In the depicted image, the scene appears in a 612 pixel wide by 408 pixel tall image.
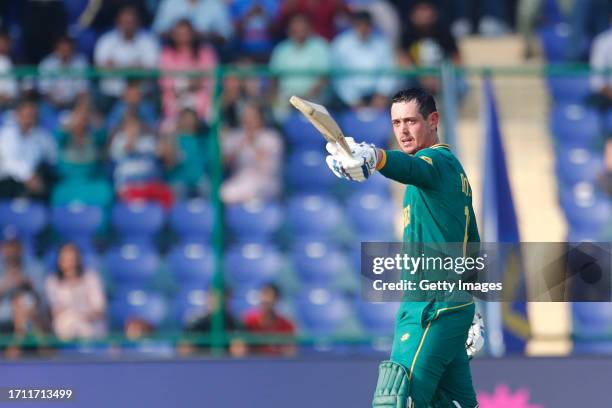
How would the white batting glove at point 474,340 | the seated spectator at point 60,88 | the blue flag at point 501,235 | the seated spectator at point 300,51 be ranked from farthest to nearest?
the seated spectator at point 300,51, the seated spectator at point 60,88, the blue flag at point 501,235, the white batting glove at point 474,340

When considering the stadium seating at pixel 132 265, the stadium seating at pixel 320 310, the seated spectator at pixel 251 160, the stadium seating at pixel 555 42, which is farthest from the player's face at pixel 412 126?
the stadium seating at pixel 555 42

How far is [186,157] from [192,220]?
447mm

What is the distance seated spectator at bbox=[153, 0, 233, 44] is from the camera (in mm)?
12766

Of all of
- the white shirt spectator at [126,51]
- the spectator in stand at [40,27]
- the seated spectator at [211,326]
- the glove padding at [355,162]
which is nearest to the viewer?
the glove padding at [355,162]

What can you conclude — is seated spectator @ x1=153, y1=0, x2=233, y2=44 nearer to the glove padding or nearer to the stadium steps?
the stadium steps

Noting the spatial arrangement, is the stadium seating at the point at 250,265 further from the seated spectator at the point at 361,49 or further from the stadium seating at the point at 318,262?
the seated spectator at the point at 361,49

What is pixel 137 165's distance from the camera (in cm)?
998

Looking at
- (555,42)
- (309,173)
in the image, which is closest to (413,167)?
(309,173)

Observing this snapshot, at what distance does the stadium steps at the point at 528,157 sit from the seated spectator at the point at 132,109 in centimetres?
227

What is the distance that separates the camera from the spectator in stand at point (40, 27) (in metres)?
13.0

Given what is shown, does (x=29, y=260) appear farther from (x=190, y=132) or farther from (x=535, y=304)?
(x=535, y=304)

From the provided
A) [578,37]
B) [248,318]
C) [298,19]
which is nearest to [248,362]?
[248,318]

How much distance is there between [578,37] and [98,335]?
5897 mm

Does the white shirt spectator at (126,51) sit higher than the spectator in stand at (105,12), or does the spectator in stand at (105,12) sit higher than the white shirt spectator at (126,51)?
the spectator in stand at (105,12)
